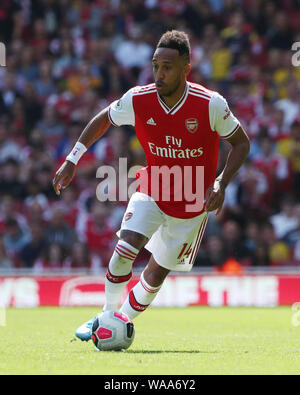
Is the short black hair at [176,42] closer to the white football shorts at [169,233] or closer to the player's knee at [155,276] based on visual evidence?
the white football shorts at [169,233]

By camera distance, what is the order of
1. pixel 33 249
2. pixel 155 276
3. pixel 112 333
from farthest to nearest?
1. pixel 33 249
2. pixel 155 276
3. pixel 112 333

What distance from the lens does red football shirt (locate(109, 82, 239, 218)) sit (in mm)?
7133

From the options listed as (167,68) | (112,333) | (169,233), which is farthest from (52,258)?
(167,68)

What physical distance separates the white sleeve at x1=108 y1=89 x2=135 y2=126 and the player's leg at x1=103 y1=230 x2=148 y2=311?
3.23 feet

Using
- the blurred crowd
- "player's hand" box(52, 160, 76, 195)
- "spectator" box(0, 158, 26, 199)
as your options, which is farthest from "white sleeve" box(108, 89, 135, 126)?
"spectator" box(0, 158, 26, 199)

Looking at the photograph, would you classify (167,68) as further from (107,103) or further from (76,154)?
(107,103)

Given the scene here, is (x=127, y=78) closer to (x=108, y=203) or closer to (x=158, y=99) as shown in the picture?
(x=108, y=203)

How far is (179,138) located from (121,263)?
3.72ft

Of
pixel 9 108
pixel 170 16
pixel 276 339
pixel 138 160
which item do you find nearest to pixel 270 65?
pixel 170 16

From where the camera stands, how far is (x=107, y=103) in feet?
55.5

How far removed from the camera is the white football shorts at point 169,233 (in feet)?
23.6

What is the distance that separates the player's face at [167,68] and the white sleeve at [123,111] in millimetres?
384

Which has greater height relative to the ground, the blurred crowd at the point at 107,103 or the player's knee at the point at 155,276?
the blurred crowd at the point at 107,103

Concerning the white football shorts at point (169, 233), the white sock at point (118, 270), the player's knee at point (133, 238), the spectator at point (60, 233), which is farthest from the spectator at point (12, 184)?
the player's knee at point (133, 238)
